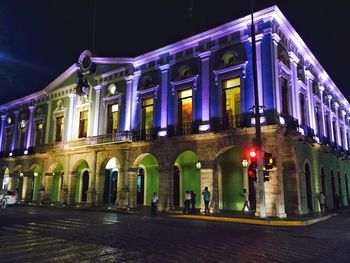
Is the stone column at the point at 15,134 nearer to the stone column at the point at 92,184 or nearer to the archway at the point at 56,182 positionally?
the archway at the point at 56,182

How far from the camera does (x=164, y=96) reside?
943 inches

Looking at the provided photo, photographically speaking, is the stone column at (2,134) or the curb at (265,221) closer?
the curb at (265,221)

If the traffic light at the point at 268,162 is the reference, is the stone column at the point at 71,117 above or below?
above

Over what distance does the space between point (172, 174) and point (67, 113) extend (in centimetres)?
1444

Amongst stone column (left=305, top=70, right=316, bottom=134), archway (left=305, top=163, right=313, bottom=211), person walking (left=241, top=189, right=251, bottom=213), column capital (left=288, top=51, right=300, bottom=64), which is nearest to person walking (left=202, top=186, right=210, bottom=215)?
person walking (left=241, top=189, right=251, bottom=213)

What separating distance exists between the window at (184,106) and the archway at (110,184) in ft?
28.0

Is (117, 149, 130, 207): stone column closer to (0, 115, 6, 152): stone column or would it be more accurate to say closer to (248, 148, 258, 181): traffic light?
(248, 148, 258, 181): traffic light

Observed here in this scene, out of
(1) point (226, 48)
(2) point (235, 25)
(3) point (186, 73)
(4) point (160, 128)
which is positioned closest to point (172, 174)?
(4) point (160, 128)

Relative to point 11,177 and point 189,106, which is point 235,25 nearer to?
point 189,106

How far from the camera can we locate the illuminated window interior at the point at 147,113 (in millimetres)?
25141

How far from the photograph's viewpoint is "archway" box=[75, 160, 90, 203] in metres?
30.0

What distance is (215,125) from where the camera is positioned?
20.7m

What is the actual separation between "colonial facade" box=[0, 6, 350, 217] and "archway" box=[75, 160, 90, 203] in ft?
0.31

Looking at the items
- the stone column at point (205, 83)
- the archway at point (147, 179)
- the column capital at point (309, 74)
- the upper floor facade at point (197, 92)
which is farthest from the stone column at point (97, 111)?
the column capital at point (309, 74)
